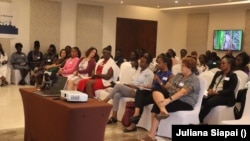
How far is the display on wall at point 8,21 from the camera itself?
10.2m

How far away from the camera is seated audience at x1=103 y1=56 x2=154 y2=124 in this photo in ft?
17.9

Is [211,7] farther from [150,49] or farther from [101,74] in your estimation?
[101,74]

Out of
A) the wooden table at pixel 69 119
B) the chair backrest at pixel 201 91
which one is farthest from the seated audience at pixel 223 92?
the wooden table at pixel 69 119

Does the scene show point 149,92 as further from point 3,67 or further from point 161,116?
point 3,67

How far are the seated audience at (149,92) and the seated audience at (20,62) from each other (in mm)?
5873

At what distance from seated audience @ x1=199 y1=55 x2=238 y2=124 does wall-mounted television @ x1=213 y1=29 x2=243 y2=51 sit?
6.84m

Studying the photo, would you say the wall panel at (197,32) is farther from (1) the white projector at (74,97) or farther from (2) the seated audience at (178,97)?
(1) the white projector at (74,97)

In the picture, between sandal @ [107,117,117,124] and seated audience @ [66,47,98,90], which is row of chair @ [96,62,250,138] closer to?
sandal @ [107,117,117,124]

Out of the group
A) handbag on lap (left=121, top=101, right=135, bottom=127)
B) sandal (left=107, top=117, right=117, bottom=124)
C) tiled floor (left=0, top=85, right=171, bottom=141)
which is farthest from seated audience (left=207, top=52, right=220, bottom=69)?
tiled floor (left=0, top=85, right=171, bottom=141)

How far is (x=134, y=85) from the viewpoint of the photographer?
5559 millimetres

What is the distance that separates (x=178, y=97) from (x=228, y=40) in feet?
26.3

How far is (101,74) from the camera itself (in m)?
6.41

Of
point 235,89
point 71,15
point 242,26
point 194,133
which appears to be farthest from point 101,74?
point 242,26

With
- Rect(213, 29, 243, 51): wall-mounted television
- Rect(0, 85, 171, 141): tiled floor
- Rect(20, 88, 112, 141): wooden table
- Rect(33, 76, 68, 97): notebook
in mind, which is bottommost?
Rect(0, 85, 171, 141): tiled floor
